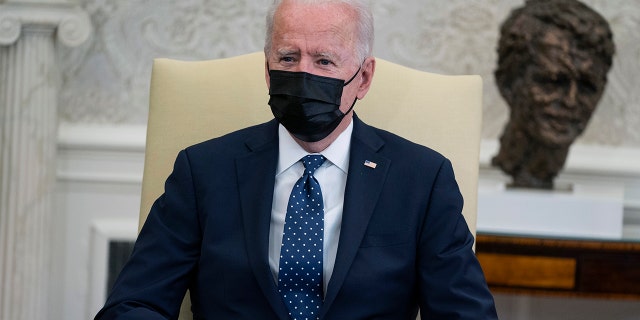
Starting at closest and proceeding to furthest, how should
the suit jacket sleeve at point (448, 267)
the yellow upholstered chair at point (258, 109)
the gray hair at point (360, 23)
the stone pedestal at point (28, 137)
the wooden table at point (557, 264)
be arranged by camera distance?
the suit jacket sleeve at point (448, 267)
the gray hair at point (360, 23)
the yellow upholstered chair at point (258, 109)
the wooden table at point (557, 264)
the stone pedestal at point (28, 137)

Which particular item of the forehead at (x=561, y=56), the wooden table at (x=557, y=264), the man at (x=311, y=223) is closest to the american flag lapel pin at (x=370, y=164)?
the man at (x=311, y=223)

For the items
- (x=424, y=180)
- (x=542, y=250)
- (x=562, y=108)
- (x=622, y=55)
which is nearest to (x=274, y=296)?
(x=424, y=180)

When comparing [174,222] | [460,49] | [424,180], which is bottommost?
[174,222]

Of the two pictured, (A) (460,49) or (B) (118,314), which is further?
(A) (460,49)

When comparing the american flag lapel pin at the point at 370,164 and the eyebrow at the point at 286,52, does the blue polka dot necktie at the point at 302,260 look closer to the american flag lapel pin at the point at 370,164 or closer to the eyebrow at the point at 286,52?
the american flag lapel pin at the point at 370,164

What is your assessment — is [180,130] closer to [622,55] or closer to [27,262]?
[27,262]

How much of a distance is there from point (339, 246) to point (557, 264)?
3.94 ft

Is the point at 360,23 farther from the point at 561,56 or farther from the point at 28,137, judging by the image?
the point at 28,137

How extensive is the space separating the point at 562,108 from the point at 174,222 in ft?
5.12

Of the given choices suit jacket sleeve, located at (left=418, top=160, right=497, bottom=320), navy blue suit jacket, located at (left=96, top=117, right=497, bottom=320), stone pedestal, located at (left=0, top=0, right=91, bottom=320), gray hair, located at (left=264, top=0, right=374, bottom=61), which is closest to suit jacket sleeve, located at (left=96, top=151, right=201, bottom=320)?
navy blue suit jacket, located at (left=96, top=117, right=497, bottom=320)

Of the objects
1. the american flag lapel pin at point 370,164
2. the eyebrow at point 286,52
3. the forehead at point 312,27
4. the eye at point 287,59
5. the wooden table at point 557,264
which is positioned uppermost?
the forehead at point 312,27

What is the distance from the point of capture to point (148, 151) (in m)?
2.27

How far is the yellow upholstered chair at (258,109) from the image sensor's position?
228cm

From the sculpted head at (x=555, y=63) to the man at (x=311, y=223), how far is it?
113 centimetres
